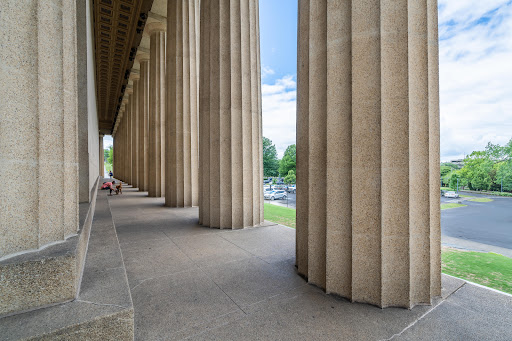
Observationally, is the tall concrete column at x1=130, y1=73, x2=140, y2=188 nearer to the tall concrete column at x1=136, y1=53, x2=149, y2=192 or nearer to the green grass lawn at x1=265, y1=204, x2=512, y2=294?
the tall concrete column at x1=136, y1=53, x2=149, y2=192

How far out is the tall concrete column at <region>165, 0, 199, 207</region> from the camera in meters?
16.4

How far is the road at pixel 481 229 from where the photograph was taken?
15531mm

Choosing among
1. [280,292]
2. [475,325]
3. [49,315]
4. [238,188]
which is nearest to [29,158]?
[49,315]

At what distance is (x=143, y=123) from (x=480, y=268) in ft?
102

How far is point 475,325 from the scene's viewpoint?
386 centimetres

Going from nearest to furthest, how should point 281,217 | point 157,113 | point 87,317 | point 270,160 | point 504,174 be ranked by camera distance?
point 87,317 → point 157,113 → point 281,217 → point 504,174 → point 270,160

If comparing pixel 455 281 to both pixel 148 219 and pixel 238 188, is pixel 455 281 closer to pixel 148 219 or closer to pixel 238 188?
pixel 238 188

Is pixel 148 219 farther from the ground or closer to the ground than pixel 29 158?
closer to the ground

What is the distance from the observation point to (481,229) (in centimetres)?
1941

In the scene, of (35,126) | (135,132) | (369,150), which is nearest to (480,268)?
(369,150)

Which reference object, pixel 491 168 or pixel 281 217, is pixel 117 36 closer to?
pixel 281 217

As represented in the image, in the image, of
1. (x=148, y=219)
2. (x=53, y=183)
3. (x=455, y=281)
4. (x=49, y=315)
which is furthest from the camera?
(x=148, y=219)

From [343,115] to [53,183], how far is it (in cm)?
490

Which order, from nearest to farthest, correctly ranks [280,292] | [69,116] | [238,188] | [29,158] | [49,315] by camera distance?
[49,315]
[29,158]
[69,116]
[280,292]
[238,188]
